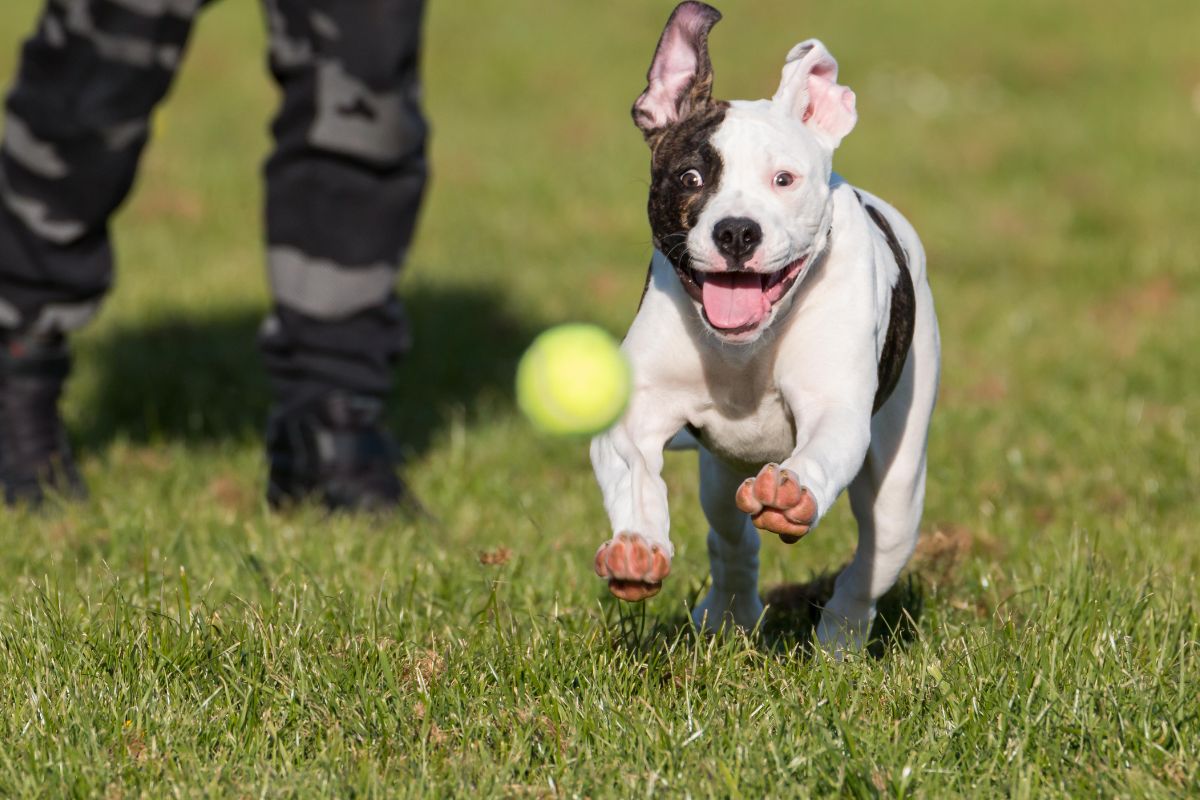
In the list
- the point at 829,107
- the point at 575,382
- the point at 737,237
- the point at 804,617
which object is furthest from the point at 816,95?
the point at 804,617

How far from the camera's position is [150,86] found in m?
5.70

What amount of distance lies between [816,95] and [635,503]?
3.54 ft

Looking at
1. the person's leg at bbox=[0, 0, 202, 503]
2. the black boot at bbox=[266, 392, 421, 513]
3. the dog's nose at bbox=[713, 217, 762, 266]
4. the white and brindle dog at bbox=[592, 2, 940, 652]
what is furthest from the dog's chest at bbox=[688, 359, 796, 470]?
the person's leg at bbox=[0, 0, 202, 503]

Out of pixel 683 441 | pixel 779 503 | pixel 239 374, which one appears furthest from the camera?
pixel 239 374

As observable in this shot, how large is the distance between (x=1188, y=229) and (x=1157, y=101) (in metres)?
3.73

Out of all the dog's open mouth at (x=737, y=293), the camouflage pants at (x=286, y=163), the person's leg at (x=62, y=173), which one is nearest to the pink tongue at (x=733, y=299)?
the dog's open mouth at (x=737, y=293)

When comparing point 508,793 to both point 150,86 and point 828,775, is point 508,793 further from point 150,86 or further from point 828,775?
point 150,86

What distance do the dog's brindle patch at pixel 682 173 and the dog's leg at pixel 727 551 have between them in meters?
0.77

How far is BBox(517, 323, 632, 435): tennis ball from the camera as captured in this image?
3.68 meters

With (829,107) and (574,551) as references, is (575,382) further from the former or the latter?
(574,551)

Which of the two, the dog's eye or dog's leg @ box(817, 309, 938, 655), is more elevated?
the dog's eye

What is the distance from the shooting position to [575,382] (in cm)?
373

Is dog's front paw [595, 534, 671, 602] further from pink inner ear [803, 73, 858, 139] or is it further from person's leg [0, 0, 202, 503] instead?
person's leg [0, 0, 202, 503]

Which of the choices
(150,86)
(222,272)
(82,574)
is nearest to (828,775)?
(82,574)
